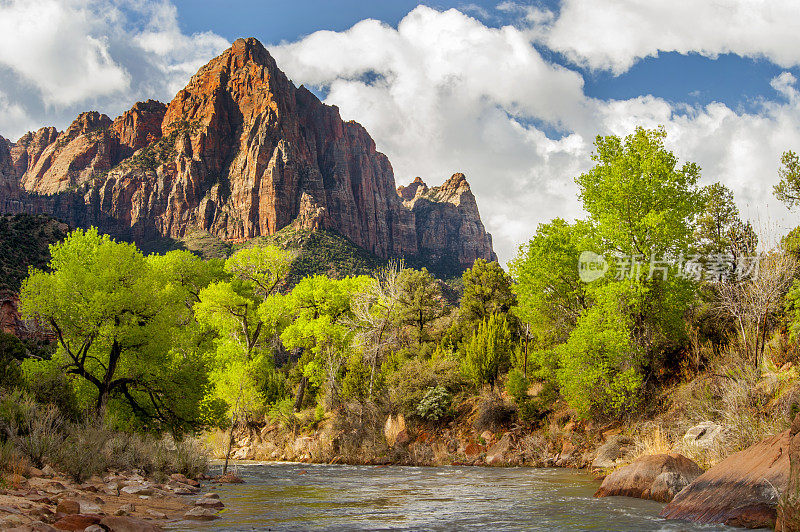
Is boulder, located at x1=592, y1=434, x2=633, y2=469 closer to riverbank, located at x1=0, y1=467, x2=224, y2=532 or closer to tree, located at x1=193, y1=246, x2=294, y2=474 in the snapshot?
riverbank, located at x1=0, y1=467, x2=224, y2=532

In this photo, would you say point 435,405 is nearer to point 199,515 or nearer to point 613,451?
point 613,451

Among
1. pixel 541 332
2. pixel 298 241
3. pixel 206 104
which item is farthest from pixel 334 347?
pixel 206 104

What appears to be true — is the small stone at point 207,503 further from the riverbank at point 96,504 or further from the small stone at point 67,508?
the small stone at point 67,508

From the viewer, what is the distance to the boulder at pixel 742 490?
8289mm

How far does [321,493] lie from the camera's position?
1627 centimetres

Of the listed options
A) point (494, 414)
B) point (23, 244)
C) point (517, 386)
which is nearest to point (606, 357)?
point (517, 386)

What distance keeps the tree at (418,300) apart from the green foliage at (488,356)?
12.0 metres

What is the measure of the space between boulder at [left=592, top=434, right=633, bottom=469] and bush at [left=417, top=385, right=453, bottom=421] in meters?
11.9

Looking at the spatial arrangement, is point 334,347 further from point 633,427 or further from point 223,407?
point 633,427

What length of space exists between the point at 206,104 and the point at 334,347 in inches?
7069

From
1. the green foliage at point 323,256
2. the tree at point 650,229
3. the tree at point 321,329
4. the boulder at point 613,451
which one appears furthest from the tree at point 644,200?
the green foliage at point 323,256

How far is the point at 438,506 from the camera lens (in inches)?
499

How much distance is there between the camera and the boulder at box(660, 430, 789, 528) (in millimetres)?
8289

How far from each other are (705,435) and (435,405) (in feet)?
60.3
